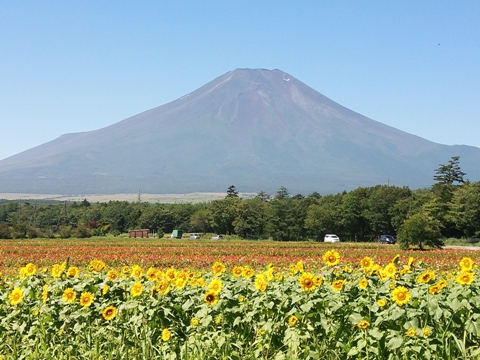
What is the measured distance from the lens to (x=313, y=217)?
76000 mm

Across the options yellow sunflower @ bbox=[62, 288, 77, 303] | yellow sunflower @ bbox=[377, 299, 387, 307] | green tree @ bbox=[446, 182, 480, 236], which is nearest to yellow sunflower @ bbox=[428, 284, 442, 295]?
yellow sunflower @ bbox=[377, 299, 387, 307]

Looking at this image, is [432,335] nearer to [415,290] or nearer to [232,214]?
[415,290]

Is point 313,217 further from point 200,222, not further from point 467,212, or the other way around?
point 200,222

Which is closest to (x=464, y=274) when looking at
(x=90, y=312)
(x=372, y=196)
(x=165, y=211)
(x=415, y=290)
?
(x=415, y=290)

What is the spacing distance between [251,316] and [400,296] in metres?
1.53

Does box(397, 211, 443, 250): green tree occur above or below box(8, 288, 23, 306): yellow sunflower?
below

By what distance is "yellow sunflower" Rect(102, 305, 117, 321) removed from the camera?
20.9 feet

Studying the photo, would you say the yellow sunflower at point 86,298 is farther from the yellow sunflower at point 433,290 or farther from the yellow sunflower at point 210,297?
the yellow sunflower at point 433,290

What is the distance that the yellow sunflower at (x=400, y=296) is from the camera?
5793mm

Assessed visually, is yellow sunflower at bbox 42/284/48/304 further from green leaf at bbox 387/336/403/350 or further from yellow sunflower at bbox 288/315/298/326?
green leaf at bbox 387/336/403/350

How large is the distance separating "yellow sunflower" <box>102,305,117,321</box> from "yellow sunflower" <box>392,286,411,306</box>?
2916mm

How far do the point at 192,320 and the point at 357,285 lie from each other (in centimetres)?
183

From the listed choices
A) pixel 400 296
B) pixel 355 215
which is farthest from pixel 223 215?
pixel 400 296

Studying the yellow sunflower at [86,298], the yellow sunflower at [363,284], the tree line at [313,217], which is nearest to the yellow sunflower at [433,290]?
the yellow sunflower at [363,284]
